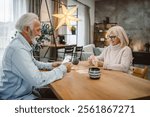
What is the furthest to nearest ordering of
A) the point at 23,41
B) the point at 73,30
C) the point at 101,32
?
the point at 101,32 → the point at 73,30 → the point at 23,41

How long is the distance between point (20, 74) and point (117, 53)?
48.3 inches

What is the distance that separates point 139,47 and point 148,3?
5.01ft

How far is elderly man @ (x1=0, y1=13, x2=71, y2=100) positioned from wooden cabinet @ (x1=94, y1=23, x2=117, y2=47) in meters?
6.54

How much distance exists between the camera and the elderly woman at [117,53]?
2.15 meters

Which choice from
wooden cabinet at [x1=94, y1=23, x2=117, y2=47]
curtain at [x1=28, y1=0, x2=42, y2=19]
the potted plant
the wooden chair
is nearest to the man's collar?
the wooden chair

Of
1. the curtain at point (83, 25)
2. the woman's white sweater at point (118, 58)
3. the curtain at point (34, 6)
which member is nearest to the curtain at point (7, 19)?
the curtain at point (34, 6)

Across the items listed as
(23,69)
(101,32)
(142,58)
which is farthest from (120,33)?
(101,32)

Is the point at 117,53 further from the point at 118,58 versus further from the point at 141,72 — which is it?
the point at 141,72

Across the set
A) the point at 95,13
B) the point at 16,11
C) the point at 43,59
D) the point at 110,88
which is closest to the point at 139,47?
the point at 95,13

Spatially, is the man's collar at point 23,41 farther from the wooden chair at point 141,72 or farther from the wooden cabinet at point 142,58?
the wooden cabinet at point 142,58

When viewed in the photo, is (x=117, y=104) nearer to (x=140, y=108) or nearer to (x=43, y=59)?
(x=140, y=108)

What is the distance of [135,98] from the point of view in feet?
3.85

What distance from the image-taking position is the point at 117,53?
91.5 inches

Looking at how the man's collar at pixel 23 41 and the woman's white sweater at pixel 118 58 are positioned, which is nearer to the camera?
the man's collar at pixel 23 41
